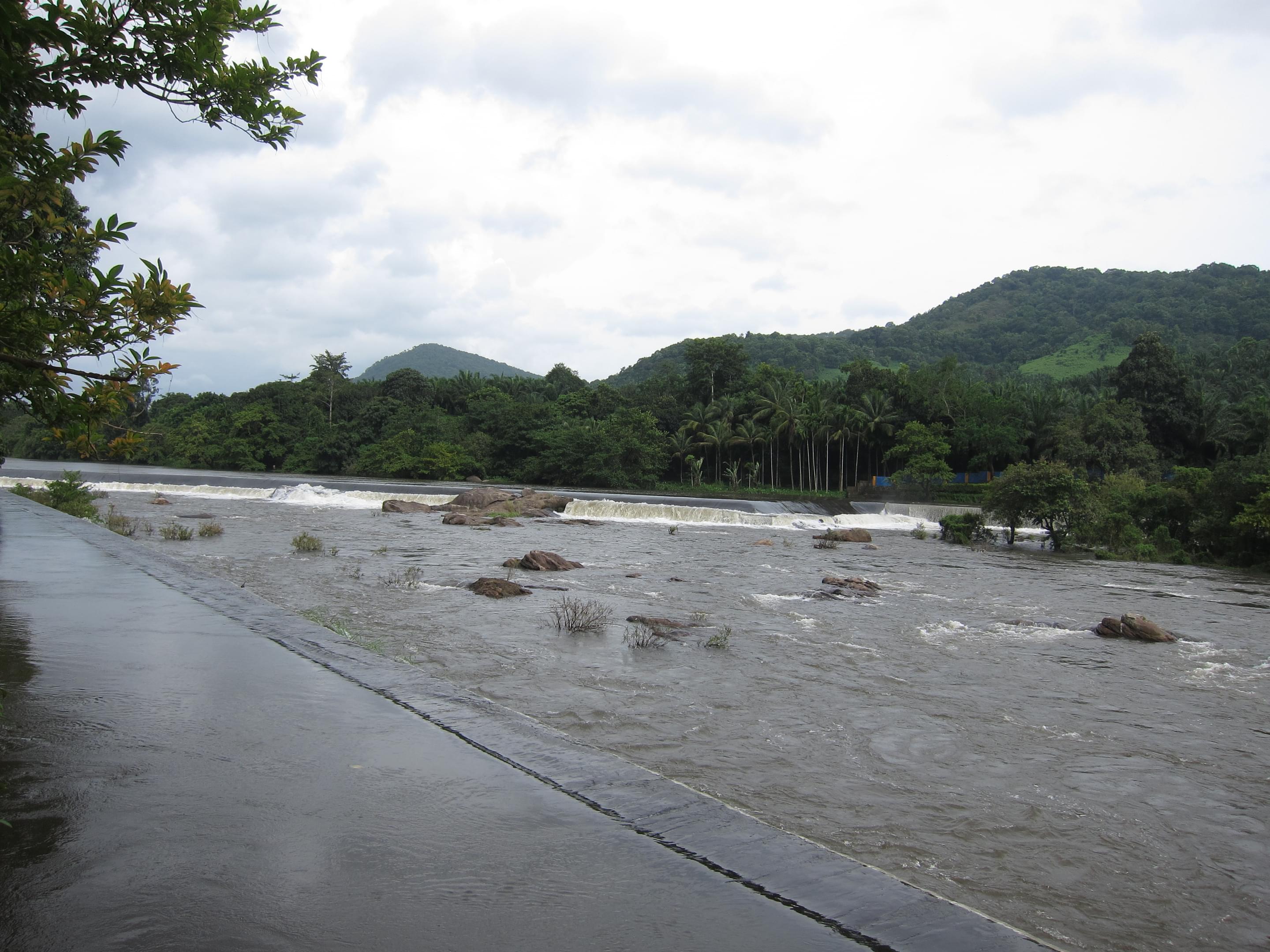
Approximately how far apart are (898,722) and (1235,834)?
2.46 metres

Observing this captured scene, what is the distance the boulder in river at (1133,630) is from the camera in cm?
1165

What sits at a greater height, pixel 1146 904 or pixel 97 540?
pixel 97 540

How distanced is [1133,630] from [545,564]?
10.2 meters

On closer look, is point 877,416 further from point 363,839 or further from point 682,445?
point 363,839

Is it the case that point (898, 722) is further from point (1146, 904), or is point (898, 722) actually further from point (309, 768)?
point (309, 768)

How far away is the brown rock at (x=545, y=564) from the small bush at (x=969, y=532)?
1717cm

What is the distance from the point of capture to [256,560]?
1616 cm

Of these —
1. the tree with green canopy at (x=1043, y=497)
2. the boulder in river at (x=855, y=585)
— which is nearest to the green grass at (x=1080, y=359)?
the tree with green canopy at (x=1043, y=497)

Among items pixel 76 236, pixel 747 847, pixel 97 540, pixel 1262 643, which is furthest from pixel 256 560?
pixel 1262 643

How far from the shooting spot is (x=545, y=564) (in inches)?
658

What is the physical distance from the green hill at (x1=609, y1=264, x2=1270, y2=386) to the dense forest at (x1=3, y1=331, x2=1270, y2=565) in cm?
2268

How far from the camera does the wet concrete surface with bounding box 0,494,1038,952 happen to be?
2.26 m

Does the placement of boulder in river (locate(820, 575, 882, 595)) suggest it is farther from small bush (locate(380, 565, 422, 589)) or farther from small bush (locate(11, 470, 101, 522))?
small bush (locate(11, 470, 101, 522))

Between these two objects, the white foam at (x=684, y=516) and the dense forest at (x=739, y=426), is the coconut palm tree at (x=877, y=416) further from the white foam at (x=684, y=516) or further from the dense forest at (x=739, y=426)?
the white foam at (x=684, y=516)
